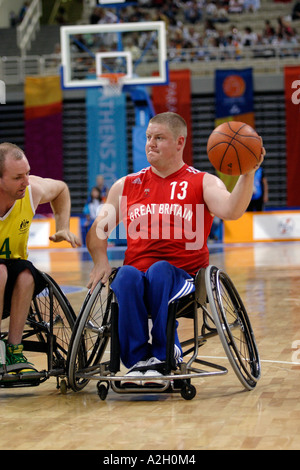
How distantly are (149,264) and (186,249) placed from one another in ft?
0.67

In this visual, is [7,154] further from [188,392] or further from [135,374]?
[188,392]

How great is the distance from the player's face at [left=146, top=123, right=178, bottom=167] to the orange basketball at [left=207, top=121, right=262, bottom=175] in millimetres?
239

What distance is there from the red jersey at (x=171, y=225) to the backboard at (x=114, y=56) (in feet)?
33.5

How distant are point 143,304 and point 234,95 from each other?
15245 mm

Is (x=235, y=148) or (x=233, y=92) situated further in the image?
(x=233, y=92)

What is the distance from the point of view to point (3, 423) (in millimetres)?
3217

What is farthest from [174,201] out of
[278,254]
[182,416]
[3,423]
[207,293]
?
[278,254]

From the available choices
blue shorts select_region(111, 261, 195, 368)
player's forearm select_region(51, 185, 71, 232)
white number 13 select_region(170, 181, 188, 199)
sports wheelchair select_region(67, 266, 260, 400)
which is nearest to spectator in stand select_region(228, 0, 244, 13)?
player's forearm select_region(51, 185, 71, 232)

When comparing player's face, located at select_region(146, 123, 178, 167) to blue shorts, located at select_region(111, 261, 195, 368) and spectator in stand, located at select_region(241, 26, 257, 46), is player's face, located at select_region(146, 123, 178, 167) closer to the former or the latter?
blue shorts, located at select_region(111, 261, 195, 368)

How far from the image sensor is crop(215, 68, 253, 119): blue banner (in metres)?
18.1

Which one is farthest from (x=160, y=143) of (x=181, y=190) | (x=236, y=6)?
(x=236, y=6)

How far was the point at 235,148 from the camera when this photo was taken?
356 cm

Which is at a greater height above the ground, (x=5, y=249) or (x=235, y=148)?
(x=235, y=148)

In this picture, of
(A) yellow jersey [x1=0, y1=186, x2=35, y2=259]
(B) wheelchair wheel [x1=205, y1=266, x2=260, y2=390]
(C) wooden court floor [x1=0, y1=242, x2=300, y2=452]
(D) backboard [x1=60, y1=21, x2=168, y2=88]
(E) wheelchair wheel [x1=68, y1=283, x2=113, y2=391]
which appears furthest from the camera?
(D) backboard [x1=60, y1=21, x2=168, y2=88]
